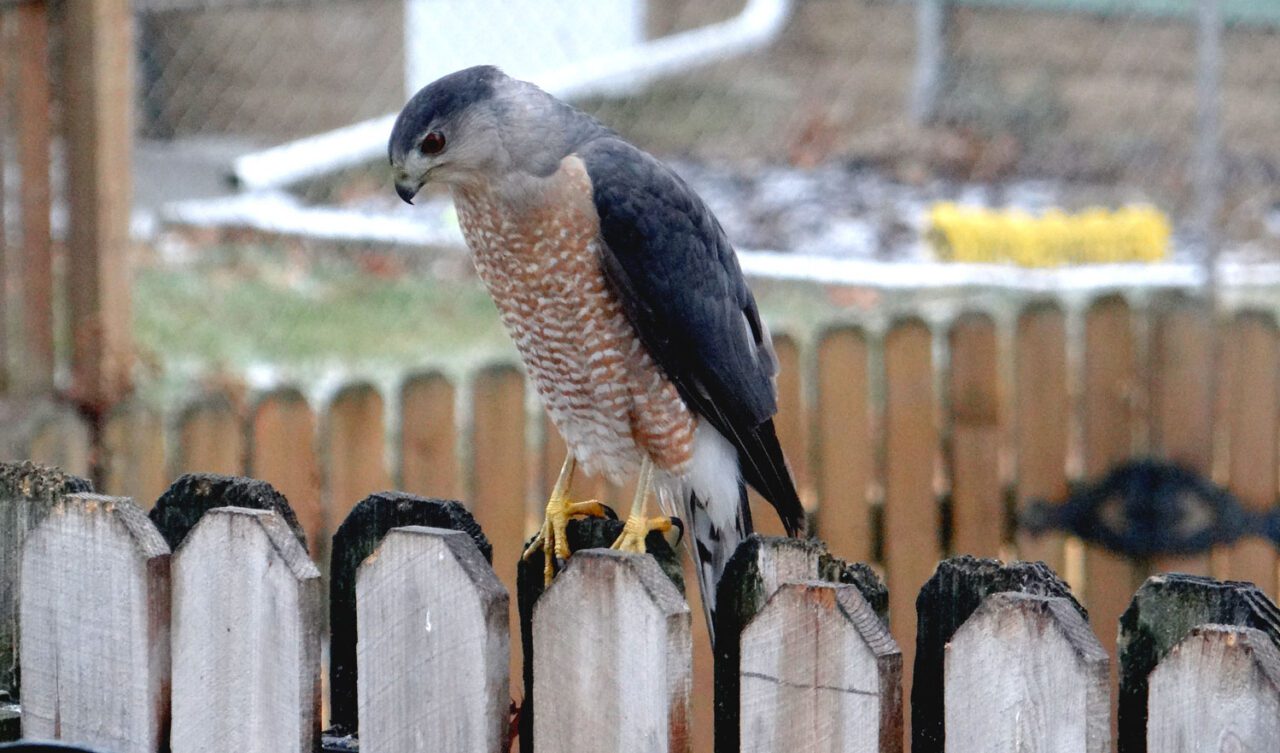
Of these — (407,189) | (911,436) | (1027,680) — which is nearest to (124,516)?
(407,189)

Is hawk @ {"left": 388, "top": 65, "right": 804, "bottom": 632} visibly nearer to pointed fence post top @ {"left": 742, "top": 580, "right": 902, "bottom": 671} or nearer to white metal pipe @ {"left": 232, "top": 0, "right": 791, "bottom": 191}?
pointed fence post top @ {"left": 742, "top": 580, "right": 902, "bottom": 671}

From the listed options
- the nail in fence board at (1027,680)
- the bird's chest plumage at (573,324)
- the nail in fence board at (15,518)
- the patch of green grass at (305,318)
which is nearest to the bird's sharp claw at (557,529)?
the bird's chest plumage at (573,324)

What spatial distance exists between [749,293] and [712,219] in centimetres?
24

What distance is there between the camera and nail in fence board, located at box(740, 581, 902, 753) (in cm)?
185

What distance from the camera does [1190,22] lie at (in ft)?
Result: 32.8

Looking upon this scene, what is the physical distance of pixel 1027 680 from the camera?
1.78 m

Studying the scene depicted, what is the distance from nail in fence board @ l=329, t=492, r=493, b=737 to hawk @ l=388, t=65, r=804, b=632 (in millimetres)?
708

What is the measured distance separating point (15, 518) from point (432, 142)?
105 centimetres

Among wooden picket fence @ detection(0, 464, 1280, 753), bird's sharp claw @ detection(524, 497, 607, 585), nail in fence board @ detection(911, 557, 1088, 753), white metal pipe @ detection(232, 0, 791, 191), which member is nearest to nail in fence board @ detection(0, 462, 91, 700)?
wooden picket fence @ detection(0, 464, 1280, 753)

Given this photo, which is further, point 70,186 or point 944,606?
point 70,186

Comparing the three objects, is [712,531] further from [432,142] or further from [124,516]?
[124,516]

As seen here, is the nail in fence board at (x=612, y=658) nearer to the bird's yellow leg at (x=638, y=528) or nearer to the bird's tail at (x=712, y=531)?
the bird's yellow leg at (x=638, y=528)

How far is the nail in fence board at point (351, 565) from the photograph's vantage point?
7.24 feet

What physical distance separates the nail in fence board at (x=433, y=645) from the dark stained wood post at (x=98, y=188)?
9.72ft
